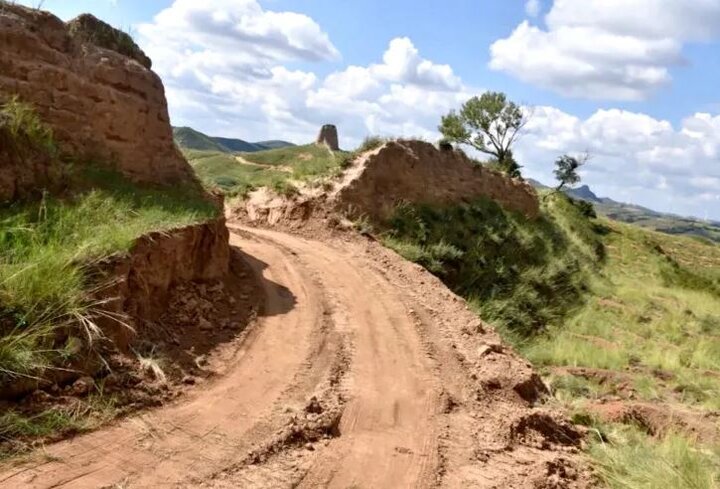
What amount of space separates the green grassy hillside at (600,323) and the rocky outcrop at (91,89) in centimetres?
584

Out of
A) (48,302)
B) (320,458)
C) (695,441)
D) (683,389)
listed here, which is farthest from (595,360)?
(48,302)

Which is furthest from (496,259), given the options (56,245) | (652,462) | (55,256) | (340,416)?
(55,256)

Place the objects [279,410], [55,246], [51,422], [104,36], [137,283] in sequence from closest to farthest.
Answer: [51,422]
[55,246]
[279,410]
[137,283]
[104,36]

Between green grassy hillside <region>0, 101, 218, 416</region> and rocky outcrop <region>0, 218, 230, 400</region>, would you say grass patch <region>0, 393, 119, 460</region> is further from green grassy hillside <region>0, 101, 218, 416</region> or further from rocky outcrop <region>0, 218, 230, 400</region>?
rocky outcrop <region>0, 218, 230, 400</region>

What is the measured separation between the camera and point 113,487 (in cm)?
396

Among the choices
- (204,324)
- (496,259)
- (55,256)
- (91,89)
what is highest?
(91,89)

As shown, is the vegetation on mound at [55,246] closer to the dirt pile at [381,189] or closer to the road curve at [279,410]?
the road curve at [279,410]

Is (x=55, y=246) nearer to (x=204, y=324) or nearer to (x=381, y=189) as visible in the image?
(x=204, y=324)

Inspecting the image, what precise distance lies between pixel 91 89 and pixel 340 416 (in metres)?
5.64

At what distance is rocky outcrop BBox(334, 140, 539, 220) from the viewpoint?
47.9 feet

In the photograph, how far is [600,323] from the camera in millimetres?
15000

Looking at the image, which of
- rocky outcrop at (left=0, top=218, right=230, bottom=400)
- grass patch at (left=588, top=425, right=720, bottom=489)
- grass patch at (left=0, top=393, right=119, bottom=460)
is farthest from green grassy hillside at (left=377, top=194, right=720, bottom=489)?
rocky outcrop at (left=0, top=218, right=230, bottom=400)

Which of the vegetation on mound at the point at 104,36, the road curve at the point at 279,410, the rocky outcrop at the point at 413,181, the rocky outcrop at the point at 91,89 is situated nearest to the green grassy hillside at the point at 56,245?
the rocky outcrop at the point at 91,89

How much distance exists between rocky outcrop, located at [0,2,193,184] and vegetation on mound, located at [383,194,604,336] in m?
5.83
